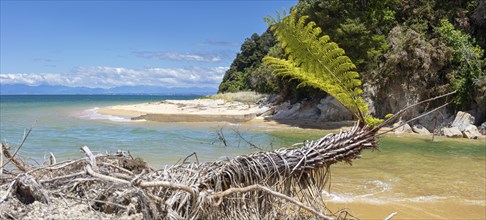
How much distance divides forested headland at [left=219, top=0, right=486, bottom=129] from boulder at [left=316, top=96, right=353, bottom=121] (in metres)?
1.56

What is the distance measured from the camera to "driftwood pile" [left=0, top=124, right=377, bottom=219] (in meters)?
2.93

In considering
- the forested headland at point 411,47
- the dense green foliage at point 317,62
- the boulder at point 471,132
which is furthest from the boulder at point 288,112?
the dense green foliage at point 317,62

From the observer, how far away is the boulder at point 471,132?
1993 centimetres

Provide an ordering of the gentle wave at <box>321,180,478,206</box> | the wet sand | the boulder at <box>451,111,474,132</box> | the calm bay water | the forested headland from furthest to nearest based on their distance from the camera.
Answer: the forested headland
the boulder at <box>451,111,474,132</box>
the gentle wave at <box>321,180,478,206</box>
the calm bay water
the wet sand

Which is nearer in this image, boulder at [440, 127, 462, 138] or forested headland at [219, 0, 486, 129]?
boulder at [440, 127, 462, 138]

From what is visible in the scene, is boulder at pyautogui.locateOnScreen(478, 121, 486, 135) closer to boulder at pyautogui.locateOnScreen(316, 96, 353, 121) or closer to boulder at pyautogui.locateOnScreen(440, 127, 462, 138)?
boulder at pyautogui.locateOnScreen(440, 127, 462, 138)

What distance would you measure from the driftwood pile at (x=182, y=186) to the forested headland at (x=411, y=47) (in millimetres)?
20023

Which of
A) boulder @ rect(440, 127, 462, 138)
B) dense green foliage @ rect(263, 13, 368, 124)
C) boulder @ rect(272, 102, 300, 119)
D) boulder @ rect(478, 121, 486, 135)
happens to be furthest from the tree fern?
boulder @ rect(272, 102, 300, 119)

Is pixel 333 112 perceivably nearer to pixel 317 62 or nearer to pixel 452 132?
pixel 452 132

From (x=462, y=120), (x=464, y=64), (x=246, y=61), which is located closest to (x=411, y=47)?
(x=464, y=64)

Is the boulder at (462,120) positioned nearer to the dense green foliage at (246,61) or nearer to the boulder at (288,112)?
the boulder at (288,112)

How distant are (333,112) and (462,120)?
→ 6958 mm

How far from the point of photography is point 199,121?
27422 millimetres

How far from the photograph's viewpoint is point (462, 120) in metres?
21.3
